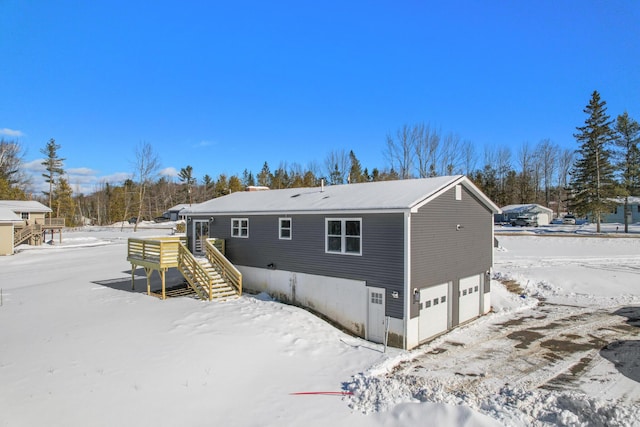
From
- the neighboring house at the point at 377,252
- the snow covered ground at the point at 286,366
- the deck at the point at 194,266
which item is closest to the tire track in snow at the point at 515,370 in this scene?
the snow covered ground at the point at 286,366

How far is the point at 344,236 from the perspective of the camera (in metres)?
14.0

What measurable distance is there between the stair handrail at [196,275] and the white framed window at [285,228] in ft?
11.7

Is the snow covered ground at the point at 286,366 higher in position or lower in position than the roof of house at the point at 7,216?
lower

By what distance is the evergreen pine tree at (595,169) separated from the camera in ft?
140

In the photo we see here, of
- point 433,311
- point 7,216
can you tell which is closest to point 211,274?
point 433,311

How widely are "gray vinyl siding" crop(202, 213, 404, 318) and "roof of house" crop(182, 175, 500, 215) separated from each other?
38 centimetres

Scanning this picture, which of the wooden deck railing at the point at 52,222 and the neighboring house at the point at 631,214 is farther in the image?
the neighboring house at the point at 631,214

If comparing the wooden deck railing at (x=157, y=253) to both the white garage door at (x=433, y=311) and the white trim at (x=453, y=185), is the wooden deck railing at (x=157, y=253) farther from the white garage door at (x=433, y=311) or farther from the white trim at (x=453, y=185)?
the white garage door at (x=433, y=311)

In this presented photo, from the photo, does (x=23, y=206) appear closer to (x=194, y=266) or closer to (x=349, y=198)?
(x=194, y=266)

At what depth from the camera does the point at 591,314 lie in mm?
15969

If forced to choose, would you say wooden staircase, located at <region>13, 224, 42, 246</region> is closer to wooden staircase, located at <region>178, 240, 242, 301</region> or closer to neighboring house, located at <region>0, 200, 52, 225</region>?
neighboring house, located at <region>0, 200, 52, 225</region>

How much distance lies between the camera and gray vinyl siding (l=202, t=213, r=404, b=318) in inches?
497

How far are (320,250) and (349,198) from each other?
2.39 m

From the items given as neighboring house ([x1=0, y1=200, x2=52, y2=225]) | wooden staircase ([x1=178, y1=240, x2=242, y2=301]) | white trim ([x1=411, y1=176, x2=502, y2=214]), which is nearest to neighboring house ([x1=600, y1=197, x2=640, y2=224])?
white trim ([x1=411, y1=176, x2=502, y2=214])
